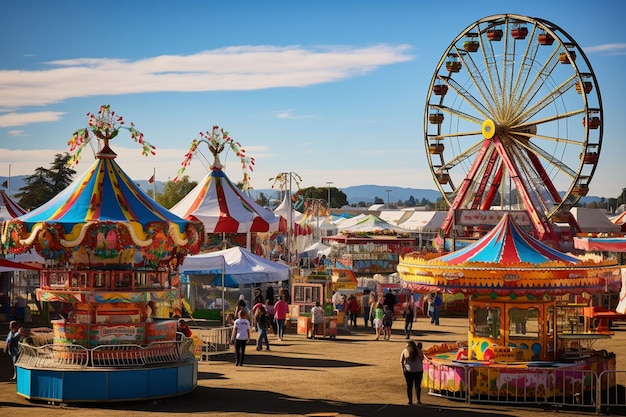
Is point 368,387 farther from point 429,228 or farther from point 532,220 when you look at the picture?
point 429,228

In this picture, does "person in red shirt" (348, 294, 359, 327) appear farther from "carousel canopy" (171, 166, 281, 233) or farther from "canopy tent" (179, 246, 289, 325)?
"carousel canopy" (171, 166, 281, 233)

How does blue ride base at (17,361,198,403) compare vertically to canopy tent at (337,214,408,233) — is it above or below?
below

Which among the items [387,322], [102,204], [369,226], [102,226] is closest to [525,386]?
[102,226]

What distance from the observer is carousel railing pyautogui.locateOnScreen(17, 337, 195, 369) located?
18.3 m

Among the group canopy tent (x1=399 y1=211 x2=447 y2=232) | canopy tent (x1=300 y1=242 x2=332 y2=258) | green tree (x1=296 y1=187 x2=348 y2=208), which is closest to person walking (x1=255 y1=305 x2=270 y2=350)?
canopy tent (x1=300 y1=242 x2=332 y2=258)

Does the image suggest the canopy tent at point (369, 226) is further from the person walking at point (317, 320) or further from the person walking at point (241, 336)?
the person walking at point (241, 336)

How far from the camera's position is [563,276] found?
62.2ft

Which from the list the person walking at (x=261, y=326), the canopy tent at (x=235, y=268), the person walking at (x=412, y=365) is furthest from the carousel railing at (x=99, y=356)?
the canopy tent at (x=235, y=268)

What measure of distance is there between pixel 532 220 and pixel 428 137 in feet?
28.3

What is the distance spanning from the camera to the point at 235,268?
3186 cm

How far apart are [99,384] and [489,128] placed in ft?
119

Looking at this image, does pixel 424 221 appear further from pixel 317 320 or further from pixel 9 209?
pixel 317 320

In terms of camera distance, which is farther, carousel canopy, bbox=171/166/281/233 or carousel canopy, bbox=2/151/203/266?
carousel canopy, bbox=171/166/281/233

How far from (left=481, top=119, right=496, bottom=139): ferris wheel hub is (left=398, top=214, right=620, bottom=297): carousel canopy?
31064mm
